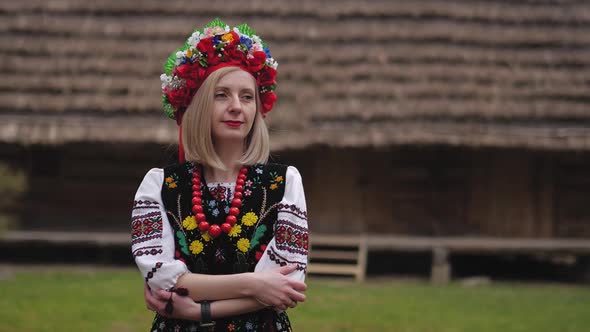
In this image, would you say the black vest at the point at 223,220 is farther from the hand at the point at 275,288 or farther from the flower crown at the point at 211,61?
the flower crown at the point at 211,61

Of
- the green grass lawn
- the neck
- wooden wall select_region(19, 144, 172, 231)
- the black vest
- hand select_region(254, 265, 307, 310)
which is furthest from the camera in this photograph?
wooden wall select_region(19, 144, 172, 231)

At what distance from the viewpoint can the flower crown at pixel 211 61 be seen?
2.45 meters

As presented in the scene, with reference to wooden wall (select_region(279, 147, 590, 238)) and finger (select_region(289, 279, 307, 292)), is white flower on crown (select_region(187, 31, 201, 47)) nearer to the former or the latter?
finger (select_region(289, 279, 307, 292))

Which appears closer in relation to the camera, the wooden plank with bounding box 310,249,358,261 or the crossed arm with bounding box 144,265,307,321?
the crossed arm with bounding box 144,265,307,321

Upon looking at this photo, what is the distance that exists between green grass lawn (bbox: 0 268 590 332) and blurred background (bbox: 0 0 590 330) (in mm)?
645

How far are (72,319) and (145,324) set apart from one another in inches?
26.9

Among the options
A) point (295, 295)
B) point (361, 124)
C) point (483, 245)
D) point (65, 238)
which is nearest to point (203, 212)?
point (295, 295)

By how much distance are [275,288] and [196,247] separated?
0.29m

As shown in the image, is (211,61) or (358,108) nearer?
(211,61)

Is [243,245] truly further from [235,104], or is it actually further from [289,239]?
[235,104]

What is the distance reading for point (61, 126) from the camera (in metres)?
8.91

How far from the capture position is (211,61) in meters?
2.45

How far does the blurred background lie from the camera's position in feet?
29.5

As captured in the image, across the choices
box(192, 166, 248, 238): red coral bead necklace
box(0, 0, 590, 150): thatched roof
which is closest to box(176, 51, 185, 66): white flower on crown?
box(192, 166, 248, 238): red coral bead necklace
